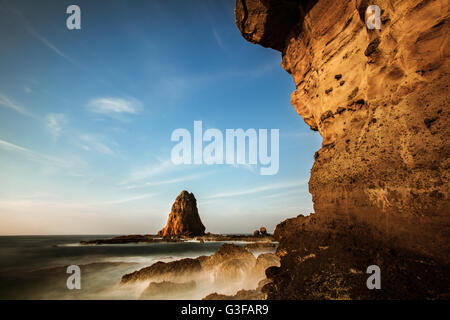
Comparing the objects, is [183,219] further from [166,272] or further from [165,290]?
[165,290]

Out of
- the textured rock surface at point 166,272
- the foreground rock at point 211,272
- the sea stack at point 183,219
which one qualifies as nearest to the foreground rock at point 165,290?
the foreground rock at point 211,272

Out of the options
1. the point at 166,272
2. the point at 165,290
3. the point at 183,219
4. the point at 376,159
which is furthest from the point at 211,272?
the point at 183,219

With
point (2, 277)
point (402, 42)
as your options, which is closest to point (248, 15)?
point (402, 42)

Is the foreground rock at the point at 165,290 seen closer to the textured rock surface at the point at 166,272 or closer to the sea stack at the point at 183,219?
the textured rock surface at the point at 166,272

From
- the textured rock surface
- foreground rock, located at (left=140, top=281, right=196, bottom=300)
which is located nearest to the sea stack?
the textured rock surface

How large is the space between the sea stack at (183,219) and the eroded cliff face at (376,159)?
203ft

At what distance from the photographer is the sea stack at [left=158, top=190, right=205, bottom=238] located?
6366 centimetres

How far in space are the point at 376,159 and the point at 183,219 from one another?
216 ft

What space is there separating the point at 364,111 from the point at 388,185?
8.67ft

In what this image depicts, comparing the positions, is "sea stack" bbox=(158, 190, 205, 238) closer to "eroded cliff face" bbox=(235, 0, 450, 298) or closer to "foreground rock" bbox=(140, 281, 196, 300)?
"foreground rock" bbox=(140, 281, 196, 300)

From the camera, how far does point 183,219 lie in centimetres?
6431

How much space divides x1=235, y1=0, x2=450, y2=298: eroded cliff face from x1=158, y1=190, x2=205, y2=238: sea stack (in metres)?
61.8

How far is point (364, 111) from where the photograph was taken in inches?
233
